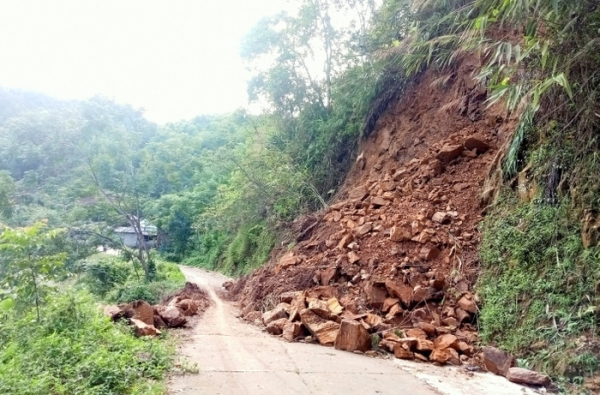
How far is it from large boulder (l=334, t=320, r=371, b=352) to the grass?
4.80ft

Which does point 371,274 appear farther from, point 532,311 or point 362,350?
Result: point 532,311

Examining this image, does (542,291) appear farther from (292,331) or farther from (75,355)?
(75,355)

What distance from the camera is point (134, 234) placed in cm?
→ 1526

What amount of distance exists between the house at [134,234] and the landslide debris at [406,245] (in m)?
6.24

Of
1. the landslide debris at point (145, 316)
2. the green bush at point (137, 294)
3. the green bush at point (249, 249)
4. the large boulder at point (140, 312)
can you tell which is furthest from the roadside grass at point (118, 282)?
the large boulder at point (140, 312)

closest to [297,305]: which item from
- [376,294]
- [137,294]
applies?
[376,294]

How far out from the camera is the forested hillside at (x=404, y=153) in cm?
409

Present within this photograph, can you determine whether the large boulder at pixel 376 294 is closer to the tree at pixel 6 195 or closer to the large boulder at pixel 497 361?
the large boulder at pixel 497 361

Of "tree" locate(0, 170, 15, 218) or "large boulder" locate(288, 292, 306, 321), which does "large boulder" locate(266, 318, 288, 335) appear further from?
"tree" locate(0, 170, 15, 218)

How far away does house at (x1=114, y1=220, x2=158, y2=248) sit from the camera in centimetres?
1455

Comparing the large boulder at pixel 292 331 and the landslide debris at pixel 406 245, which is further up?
the landslide debris at pixel 406 245

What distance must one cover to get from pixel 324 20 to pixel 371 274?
438 inches

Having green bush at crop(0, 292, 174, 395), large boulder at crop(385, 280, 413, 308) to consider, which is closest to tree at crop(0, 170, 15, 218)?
green bush at crop(0, 292, 174, 395)

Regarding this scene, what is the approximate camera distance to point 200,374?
387cm
